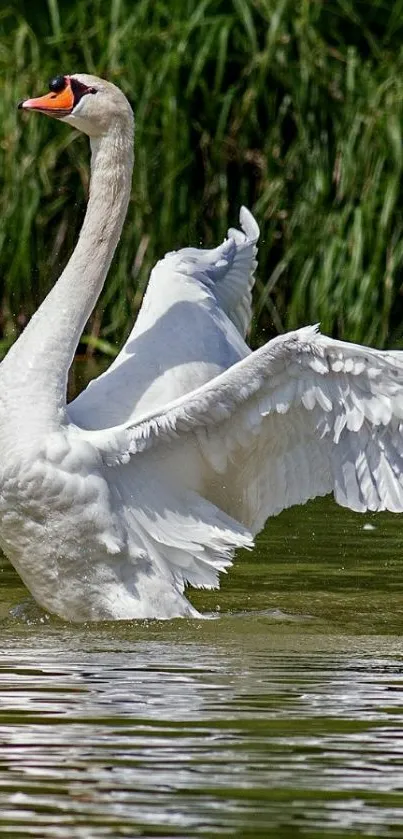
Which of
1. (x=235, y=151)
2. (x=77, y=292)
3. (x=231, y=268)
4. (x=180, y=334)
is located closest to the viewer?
(x=77, y=292)

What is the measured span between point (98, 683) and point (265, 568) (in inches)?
91.4

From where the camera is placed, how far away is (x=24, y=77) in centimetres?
1100

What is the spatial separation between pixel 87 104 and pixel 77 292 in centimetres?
67

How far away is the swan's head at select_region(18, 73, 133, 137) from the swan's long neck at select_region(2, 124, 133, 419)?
0.04 meters

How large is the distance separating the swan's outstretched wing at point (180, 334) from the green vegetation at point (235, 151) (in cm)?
339

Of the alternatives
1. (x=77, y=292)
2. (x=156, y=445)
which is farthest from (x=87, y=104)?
(x=156, y=445)

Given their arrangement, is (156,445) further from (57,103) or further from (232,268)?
(232,268)

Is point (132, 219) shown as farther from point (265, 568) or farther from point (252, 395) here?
point (252, 395)

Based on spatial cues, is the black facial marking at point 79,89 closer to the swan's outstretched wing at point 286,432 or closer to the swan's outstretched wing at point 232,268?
the swan's outstretched wing at point 232,268

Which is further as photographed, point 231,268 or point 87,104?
point 231,268

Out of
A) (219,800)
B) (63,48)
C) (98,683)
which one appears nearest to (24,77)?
(63,48)

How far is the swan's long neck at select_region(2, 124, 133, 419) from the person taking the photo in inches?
223

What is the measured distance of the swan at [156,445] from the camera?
17.6 ft

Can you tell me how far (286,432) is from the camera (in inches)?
221
